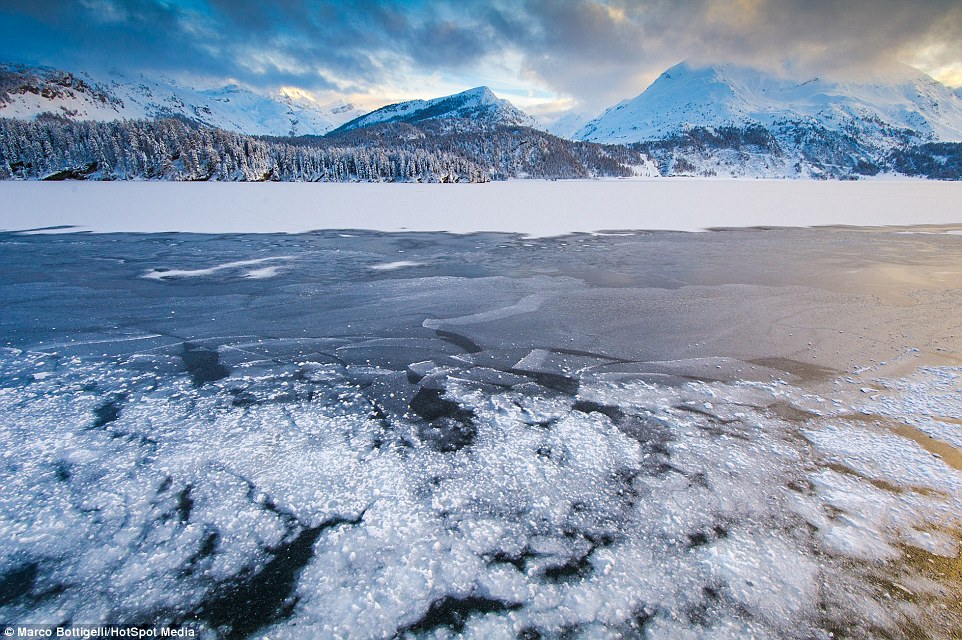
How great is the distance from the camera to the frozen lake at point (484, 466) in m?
2.42

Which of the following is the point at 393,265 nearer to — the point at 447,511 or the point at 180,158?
the point at 447,511

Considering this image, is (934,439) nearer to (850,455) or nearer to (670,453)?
(850,455)

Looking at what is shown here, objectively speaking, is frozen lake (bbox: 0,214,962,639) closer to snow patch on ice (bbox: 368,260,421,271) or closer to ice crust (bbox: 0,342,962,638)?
ice crust (bbox: 0,342,962,638)

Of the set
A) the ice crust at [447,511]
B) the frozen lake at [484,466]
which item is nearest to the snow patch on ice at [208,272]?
the frozen lake at [484,466]

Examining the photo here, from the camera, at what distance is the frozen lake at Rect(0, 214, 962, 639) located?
242 centimetres

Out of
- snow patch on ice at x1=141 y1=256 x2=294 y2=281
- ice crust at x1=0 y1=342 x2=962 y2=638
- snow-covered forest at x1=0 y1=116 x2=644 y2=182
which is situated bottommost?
ice crust at x1=0 y1=342 x2=962 y2=638

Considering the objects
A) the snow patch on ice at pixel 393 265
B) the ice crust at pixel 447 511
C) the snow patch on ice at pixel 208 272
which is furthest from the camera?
the snow patch on ice at pixel 393 265

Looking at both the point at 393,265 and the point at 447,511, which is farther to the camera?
the point at 393,265

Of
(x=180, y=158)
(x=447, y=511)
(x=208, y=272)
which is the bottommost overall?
(x=447, y=511)

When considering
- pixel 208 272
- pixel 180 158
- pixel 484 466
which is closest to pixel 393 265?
pixel 208 272

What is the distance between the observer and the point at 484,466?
3512 millimetres

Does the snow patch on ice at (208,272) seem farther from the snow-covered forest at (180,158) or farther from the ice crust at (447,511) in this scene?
the snow-covered forest at (180,158)

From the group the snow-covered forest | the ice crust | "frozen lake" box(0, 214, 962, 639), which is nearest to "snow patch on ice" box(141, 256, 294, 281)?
"frozen lake" box(0, 214, 962, 639)

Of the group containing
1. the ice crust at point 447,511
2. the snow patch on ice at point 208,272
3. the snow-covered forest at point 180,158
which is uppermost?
the snow-covered forest at point 180,158
